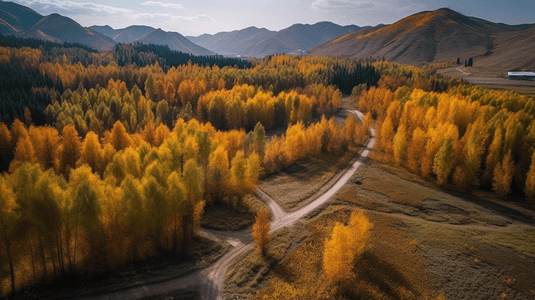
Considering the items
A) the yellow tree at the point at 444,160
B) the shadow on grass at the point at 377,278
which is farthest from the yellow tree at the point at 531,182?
the shadow on grass at the point at 377,278

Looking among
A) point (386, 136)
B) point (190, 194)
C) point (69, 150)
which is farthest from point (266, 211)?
point (386, 136)

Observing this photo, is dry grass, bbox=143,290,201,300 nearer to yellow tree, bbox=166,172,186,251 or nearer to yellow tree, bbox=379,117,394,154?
yellow tree, bbox=166,172,186,251

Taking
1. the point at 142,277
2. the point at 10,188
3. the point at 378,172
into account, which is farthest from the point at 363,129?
the point at 10,188

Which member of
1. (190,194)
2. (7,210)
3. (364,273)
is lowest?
(364,273)

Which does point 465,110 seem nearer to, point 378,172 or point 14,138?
point 378,172

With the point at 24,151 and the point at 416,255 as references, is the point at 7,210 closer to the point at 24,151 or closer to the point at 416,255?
the point at 24,151

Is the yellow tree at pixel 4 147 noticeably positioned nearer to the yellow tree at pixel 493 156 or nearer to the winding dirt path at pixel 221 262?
the winding dirt path at pixel 221 262
